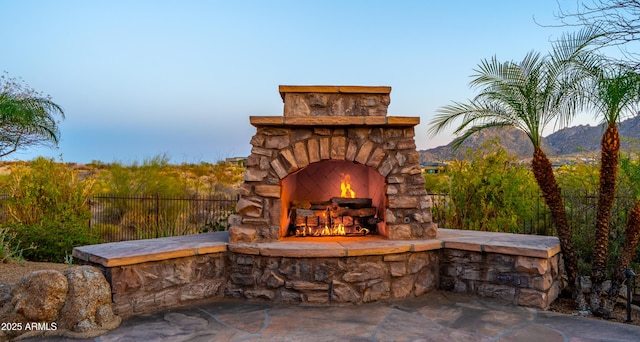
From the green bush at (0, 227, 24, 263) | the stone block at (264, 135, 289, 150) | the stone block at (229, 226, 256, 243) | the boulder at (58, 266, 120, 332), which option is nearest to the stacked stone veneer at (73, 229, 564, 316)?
the stone block at (229, 226, 256, 243)

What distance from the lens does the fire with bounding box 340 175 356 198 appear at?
651 cm

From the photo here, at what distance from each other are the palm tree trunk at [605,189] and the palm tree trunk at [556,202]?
28 centimetres

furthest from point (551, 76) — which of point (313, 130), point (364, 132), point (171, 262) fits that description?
point (171, 262)

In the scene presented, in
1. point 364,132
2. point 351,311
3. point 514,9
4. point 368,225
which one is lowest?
point 351,311

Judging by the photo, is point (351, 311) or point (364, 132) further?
point (364, 132)

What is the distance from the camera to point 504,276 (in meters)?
4.68

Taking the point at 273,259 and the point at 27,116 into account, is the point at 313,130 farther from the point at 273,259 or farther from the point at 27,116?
the point at 27,116

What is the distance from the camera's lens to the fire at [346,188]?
651 centimetres

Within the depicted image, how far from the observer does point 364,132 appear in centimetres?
510

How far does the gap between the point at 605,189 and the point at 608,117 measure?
816 mm

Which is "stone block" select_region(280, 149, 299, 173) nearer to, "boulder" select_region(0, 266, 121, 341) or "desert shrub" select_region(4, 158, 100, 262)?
"boulder" select_region(0, 266, 121, 341)

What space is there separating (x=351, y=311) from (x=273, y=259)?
3.67ft

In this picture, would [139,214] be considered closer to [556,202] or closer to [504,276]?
[504,276]

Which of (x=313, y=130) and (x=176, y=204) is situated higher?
(x=313, y=130)
